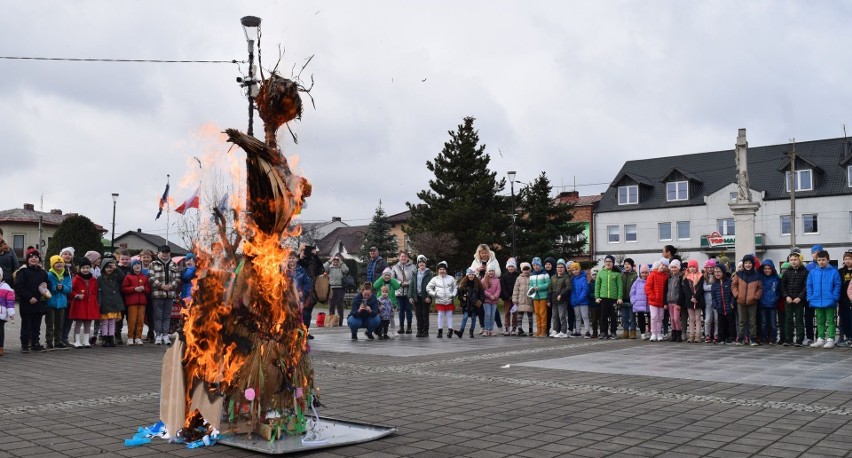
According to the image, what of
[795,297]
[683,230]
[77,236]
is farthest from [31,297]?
[683,230]

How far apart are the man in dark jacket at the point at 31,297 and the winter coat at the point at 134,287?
1.66 metres

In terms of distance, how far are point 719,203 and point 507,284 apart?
4387 centimetres

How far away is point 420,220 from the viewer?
161 ft

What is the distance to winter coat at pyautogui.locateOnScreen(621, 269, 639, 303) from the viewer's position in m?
17.1

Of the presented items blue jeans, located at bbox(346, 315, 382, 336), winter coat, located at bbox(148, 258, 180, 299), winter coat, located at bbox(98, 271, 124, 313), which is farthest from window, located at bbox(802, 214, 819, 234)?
winter coat, located at bbox(98, 271, 124, 313)

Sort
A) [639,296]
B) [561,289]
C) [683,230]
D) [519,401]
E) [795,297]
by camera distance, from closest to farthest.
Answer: [519,401] → [795,297] → [639,296] → [561,289] → [683,230]

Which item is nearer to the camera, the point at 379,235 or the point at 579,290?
the point at 579,290

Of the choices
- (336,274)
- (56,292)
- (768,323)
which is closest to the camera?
(56,292)

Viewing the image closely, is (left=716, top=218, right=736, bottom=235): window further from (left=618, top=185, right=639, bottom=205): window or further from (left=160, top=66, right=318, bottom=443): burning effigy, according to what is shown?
(left=160, top=66, right=318, bottom=443): burning effigy

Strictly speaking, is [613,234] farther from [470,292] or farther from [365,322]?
[365,322]

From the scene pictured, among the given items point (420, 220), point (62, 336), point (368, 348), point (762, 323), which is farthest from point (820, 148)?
point (62, 336)

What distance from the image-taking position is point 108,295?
49.2 ft

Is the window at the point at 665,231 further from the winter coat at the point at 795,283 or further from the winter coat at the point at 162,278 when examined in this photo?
the winter coat at the point at 162,278

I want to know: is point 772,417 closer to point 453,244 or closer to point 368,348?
point 368,348
